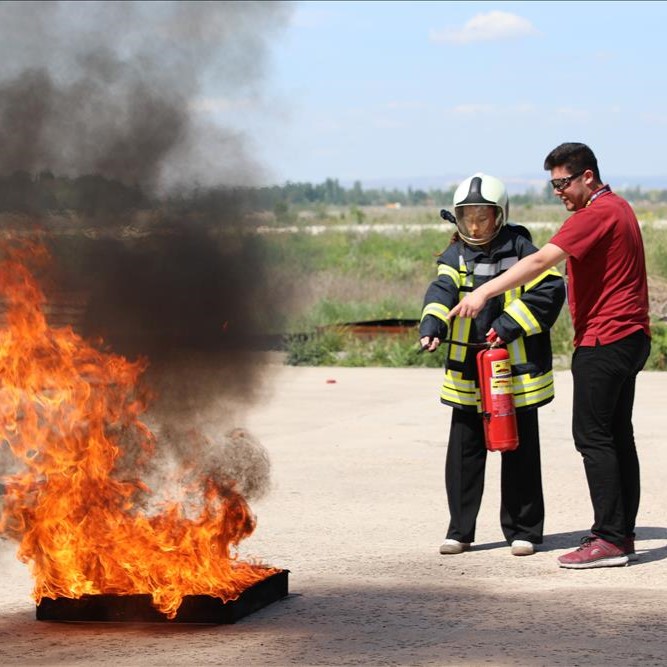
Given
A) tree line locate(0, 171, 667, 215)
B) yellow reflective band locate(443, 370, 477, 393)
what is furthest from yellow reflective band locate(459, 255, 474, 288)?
tree line locate(0, 171, 667, 215)

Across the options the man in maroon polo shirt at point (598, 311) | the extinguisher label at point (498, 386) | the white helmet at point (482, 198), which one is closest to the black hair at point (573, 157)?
the man in maroon polo shirt at point (598, 311)

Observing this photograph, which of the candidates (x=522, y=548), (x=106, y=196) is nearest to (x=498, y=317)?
(x=522, y=548)

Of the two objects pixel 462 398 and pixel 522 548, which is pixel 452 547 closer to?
pixel 522 548

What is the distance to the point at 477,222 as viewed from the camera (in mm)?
Result: 6570

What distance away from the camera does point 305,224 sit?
7586mm

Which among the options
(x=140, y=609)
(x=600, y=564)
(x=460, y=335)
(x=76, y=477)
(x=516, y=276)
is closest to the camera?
(x=140, y=609)

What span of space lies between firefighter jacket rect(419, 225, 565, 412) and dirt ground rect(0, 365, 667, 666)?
780 mm

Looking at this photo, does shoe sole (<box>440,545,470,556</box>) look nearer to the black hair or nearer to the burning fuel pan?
the burning fuel pan

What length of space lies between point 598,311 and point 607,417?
0.47 meters

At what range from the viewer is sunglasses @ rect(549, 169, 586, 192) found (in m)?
6.32

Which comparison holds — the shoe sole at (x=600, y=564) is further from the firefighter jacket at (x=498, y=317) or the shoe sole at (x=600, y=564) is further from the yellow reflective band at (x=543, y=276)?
the yellow reflective band at (x=543, y=276)

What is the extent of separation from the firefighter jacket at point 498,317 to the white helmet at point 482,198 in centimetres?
6

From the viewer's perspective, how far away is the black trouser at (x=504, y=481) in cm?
667

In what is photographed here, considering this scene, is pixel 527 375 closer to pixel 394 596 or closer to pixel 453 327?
pixel 453 327
